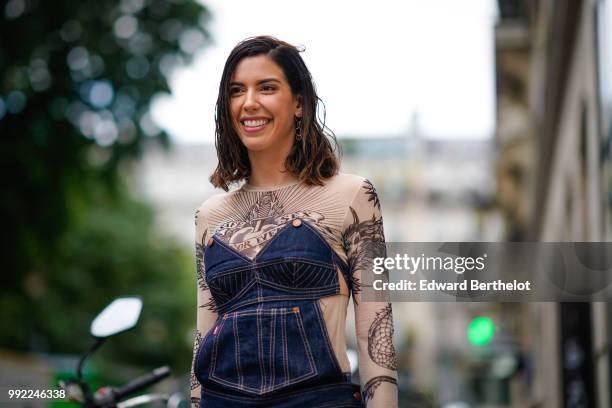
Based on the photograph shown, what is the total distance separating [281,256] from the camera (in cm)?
322

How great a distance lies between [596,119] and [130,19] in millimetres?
7637

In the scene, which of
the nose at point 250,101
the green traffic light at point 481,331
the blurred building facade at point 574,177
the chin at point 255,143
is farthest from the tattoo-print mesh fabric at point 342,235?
the green traffic light at point 481,331

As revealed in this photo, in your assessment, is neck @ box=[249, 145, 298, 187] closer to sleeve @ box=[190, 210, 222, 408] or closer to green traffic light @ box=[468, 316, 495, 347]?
sleeve @ box=[190, 210, 222, 408]

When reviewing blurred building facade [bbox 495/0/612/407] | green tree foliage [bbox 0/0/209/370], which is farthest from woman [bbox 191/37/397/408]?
green tree foliage [bbox 0/0/209/370]

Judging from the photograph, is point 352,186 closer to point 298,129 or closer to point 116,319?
point 298,129

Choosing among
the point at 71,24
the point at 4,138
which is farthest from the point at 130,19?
the point at 4,138

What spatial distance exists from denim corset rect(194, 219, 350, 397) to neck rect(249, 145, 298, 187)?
0.22 meters

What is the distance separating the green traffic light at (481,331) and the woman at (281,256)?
8517 mm

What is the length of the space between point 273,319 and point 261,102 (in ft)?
2.08

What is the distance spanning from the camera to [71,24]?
1634cm

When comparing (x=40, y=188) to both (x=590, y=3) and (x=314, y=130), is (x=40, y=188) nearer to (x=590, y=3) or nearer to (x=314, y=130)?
(x=590, y=3)

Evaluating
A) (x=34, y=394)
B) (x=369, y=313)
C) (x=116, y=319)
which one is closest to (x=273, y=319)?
(x=369, y=313)

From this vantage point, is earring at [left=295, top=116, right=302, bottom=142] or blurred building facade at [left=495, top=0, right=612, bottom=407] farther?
blurred building facade at [left=495, top=0, right=612, bottom=407]

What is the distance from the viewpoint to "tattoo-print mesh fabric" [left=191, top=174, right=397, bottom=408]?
10.7 ft
